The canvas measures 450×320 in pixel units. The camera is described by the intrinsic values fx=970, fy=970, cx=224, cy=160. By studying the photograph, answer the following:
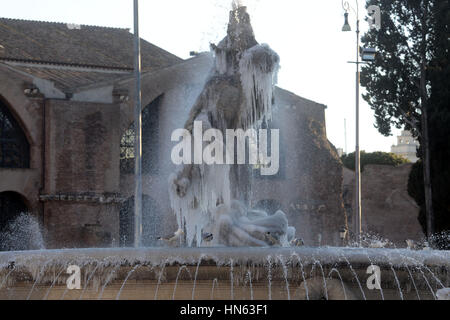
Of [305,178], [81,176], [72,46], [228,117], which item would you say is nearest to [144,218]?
[81,176]

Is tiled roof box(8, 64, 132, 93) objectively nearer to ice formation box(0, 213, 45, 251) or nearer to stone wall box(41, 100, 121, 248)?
stone wall box(41, 100, 121, 248)

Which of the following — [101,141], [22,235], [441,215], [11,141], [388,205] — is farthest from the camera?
[388,205]

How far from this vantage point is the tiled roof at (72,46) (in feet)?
112

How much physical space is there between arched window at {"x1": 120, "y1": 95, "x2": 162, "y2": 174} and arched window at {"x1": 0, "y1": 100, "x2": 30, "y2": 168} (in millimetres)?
3478

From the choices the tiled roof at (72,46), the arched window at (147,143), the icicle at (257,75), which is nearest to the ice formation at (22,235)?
the arched window at (147,143)

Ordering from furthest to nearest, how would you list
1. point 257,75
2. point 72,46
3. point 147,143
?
point 72,46, point 147,143, point 257,75

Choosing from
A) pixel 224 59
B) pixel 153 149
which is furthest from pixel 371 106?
pixel 224 59

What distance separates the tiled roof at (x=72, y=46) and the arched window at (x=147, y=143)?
2614 mm

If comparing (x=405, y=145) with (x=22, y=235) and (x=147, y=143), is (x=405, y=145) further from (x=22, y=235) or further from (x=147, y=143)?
(x=22, y=235)

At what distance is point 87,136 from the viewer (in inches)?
1150

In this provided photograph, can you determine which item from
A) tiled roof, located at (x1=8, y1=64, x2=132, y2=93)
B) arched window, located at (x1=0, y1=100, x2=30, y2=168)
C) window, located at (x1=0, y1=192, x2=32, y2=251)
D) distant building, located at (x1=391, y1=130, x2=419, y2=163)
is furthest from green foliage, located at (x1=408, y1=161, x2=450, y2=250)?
distant building, located at (x1=391, y1=130, x2=419, y2=163)

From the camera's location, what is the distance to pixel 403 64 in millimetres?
32219

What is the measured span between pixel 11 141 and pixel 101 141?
8.77 feet
